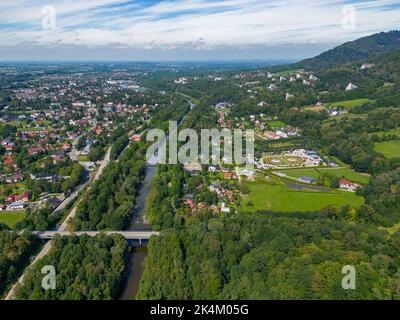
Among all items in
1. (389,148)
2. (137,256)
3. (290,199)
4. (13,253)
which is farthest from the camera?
(389,148)

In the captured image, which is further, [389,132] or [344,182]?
[389,132]

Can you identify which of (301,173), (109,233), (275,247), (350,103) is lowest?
(109,233)

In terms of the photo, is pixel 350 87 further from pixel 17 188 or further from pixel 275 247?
pixel 17 188

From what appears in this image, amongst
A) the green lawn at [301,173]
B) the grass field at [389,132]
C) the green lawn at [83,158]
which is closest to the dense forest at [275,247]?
the green lawn at [301,173]

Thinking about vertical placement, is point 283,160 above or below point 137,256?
above

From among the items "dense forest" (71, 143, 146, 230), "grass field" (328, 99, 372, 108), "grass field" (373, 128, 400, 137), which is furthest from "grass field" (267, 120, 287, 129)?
"dense forest" (71, 143, 146, 230)

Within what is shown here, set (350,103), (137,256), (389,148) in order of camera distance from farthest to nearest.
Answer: (350,103) → (389,148) → (137,256)


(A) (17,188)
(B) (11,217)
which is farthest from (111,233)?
(A) (17,188)
